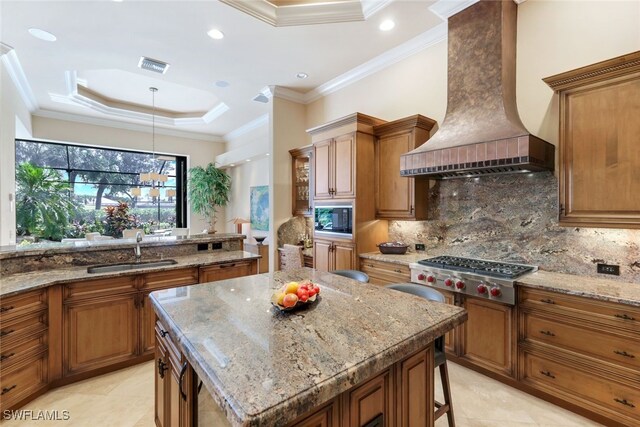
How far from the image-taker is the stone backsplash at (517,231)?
8.16 ft

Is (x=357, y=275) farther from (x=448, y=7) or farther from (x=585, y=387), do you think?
(x=448, y=7)

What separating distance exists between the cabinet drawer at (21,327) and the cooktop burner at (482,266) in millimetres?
3433

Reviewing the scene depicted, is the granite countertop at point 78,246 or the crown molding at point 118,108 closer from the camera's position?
the granite countertop at point 78,246

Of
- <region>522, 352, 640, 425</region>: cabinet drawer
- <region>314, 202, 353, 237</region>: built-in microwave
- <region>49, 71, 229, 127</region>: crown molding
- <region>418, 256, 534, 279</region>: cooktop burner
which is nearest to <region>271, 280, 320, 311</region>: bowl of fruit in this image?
<region>418, 256, 534, 279</region>: cooktop burner

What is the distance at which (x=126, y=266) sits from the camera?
312 cm

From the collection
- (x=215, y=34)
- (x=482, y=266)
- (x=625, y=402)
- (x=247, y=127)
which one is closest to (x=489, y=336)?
(x=482, y=266)

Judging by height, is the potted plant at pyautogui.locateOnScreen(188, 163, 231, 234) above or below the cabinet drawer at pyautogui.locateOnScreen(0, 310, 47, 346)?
above

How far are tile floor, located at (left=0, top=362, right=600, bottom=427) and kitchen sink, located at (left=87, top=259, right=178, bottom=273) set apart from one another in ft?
3.21

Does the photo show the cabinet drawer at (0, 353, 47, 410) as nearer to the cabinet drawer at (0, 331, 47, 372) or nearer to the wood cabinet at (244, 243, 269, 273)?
the cabinet drawer at (0, 331, 47, 372)

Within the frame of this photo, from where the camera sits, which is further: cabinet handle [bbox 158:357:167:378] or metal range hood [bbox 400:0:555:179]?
metal range hood [bbox 400:0:555:179]

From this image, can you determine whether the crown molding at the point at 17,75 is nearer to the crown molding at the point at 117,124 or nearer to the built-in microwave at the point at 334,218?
the crown molding at the point at 117,124

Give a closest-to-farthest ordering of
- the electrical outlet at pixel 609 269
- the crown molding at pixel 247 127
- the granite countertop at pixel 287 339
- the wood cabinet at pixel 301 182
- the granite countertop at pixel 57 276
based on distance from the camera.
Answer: the granite countertop at pixel 287 339 < the granite countertop at pixel 57 276 < the electrical outlet at pixel 609 269 < the wood cabinet at pixel 301 182 < the crown molding at pixel 247 127

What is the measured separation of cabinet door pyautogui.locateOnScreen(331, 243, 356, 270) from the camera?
3781 millimetres

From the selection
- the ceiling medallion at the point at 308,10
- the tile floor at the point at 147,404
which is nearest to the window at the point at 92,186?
the tile floor at the point at 147,404
